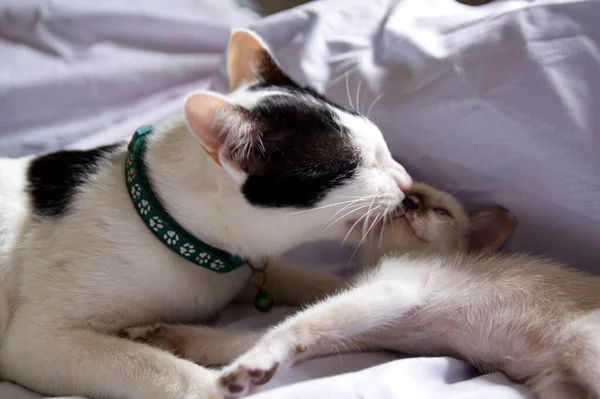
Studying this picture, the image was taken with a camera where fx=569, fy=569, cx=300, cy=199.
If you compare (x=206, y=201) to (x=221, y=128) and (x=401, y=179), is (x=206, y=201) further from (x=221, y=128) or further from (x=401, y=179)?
(x=401, y=179)

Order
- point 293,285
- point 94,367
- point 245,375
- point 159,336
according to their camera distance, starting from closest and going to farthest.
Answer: point 245,375 < point 94,367 < point 159,336 < point 293,285

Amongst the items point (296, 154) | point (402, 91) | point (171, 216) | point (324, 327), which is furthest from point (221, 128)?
point (402, 91)

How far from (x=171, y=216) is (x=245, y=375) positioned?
13.7 inches

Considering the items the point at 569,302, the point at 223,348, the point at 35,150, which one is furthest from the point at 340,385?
the point at 35,150

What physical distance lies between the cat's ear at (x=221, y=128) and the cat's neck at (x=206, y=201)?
0.25 ft

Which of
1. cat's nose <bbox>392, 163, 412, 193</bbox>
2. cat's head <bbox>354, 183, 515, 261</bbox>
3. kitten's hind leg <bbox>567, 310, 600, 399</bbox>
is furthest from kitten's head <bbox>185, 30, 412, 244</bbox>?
kitten's hind leg <bbox>567, 310, 600, 399</bbox>

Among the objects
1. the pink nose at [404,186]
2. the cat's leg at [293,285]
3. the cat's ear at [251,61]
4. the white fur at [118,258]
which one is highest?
the cat's ear at [251,61]

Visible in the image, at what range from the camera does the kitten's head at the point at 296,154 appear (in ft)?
2.82

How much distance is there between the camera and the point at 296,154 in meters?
0.93

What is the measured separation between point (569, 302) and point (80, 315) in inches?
31.9

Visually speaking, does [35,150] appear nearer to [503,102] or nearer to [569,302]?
[503,102]

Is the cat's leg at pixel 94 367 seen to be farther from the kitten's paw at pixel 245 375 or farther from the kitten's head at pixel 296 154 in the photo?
the kitten's head at pixel 296 154

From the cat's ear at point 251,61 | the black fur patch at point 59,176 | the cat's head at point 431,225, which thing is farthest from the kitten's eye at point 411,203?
the black fur patch at point 59,176

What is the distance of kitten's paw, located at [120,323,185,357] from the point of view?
38.9 inches
